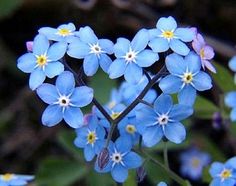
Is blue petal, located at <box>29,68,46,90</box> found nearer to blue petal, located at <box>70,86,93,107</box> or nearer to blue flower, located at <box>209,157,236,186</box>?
blue petal, located at <box>70,86,93,107</box>

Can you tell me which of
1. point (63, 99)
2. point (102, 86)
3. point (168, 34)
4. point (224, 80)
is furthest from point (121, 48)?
point (102, 86)

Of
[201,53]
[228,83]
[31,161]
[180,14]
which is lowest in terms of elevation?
[31,161]

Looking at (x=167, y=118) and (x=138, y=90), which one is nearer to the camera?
(x=167, y=118)

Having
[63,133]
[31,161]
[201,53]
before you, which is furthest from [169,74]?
[31,161]

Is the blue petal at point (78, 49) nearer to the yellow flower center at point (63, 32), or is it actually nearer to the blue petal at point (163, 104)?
the yellow flower center at point (63, 32)

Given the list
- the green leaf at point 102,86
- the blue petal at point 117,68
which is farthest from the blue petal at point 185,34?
the green leaf at point 102,86

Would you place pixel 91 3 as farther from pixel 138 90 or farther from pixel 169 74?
pixel 169 74
